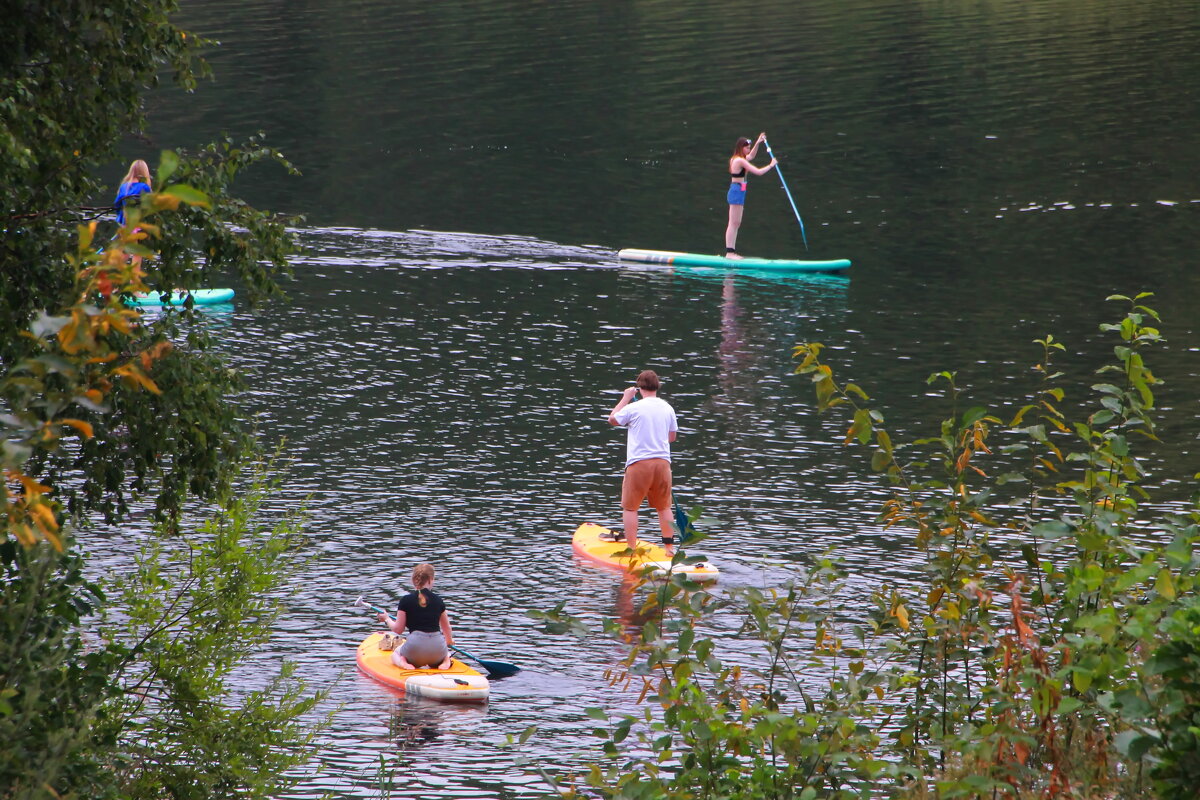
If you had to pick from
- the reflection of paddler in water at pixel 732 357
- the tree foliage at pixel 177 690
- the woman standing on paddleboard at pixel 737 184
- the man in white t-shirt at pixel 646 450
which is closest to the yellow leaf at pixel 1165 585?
the tree foliage at pixel 177 690

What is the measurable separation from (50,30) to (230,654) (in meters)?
3.75

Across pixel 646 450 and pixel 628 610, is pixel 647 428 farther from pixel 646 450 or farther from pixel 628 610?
pixel 628 610

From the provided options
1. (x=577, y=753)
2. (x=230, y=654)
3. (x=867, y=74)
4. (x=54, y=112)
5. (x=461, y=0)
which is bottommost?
(x=577, y=753)

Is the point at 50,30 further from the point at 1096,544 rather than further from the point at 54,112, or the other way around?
the point at 1096,544

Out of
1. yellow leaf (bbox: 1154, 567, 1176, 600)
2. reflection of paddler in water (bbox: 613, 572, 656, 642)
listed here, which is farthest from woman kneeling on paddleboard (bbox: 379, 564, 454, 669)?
yellow leaf (bbox: 1154, 567, 1176, 600)

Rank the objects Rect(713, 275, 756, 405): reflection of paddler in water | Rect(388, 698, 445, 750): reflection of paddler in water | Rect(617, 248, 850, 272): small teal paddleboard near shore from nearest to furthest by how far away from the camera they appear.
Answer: Rect(388, 698, 445, 750): reflection of paddler in water < Rect(713, 275, 756, 405): reflection of paddler in water < Rect(617, 248, 850, 272): small teal paddleboard near shore

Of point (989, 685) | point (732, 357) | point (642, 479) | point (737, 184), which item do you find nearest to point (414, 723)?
point (642, 479)

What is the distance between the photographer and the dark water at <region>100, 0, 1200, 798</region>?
13.4m

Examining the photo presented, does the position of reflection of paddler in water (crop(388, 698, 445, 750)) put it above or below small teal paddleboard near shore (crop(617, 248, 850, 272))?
below

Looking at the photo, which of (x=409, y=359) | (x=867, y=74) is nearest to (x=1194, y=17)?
(x=867, y=74)

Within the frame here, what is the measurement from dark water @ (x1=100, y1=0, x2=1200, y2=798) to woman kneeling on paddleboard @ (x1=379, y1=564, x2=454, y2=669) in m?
0.40

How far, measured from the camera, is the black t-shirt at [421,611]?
37.6ft

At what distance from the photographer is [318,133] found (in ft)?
130

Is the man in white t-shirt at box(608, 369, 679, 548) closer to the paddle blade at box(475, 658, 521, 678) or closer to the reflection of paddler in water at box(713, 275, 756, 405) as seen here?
the paddle blade at box(475, 658, 521, 678)
